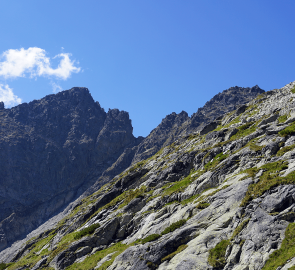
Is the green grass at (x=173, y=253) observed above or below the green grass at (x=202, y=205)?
below

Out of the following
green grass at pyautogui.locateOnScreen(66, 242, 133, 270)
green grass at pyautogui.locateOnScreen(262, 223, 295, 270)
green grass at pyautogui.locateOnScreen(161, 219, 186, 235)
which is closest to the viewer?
green grass at pyautogui.locateOnScreen(262, 223, 295, 270)

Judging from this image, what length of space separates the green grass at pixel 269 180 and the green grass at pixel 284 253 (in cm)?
486

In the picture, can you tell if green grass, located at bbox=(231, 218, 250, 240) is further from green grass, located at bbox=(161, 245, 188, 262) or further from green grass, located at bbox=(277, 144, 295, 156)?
green grass, located at bbox=(277, 144, 295, 156)

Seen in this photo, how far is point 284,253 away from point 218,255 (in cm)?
484

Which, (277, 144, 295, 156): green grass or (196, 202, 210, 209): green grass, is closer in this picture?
(196, 202, 210, 209): green grass

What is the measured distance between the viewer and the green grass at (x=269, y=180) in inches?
821

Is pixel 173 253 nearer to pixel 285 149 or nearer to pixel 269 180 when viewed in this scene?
pixel 269 180

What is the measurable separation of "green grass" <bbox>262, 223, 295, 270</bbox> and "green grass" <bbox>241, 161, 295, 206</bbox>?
486 cm

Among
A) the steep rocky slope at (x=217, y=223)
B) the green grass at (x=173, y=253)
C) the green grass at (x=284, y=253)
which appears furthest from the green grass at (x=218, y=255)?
the green grass at (x=284, y=253)

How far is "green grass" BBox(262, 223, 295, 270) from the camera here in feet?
49.0

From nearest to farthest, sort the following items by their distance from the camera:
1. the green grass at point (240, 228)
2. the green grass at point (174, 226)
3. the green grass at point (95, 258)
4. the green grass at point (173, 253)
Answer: the green grass at point (240, 228) < the green grass at point (173, 253) < the green grass at point (174, 226) < the green grass at point (95, 258)

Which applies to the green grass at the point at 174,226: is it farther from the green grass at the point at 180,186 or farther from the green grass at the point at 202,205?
the green grass at the point at 180,186

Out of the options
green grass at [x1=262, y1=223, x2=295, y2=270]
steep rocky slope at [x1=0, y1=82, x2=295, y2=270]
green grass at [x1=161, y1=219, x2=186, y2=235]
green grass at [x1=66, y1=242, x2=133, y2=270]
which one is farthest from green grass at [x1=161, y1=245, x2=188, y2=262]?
green grass at [x1=66, y1=242, x2=133, y2=270]

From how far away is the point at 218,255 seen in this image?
1867 cm
